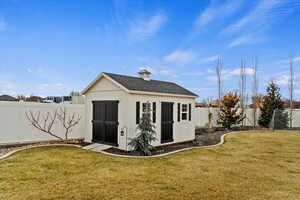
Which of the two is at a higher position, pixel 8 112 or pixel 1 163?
pixel 8 112

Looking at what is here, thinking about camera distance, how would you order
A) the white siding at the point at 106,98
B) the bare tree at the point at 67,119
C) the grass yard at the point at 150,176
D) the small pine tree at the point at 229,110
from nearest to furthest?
the grass yard at the point at 150,176 → the white siding at the point at 106,98 → the bare tree at the point at 67,119 → the small pine tree at the point at 229,110

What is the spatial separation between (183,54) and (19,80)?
43.4ft

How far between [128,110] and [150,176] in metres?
3.46

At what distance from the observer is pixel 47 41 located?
11023mm

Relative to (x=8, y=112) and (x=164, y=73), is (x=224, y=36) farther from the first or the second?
(x=8, y=112)

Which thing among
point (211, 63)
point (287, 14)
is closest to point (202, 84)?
point (211, 63)

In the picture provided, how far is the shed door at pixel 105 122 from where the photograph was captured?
8.32m

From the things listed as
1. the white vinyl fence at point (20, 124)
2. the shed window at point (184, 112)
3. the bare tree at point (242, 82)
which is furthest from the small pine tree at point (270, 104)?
the white vinyl fence at point (20, 124)

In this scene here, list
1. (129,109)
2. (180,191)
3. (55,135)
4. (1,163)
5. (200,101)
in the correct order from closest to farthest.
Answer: (180,191), (1,163), (129,109), (55,135), (200,101)

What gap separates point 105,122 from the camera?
28.7ft

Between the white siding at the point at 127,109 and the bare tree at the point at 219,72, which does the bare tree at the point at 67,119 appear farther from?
the bare tree at the point at 219,72

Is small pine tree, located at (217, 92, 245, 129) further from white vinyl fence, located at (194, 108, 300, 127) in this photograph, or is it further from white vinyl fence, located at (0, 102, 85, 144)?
white vinyl fence, located at (0, 102, 85, 144)

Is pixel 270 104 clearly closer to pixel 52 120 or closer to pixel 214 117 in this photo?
pixel 214 117

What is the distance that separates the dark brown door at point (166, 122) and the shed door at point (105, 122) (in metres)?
2.25
